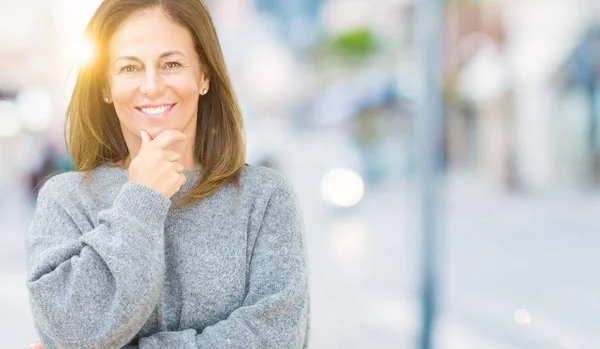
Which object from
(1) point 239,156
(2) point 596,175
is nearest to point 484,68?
(2) point 596,175

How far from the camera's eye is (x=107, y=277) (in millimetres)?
1278

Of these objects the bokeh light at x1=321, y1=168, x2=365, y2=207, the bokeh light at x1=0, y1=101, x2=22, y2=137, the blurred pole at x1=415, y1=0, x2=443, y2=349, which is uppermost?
the blurred pole at x1=415, y1=0, x2=443, y2=349

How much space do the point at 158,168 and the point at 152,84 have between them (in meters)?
0.14

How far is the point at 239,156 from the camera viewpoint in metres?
1.49

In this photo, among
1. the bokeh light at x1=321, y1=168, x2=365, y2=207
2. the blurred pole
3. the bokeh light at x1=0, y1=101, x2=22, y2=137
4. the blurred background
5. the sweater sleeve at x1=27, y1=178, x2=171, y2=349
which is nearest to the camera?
the sweater sleeve at x1=27, y1=178, x2=171, y2=349

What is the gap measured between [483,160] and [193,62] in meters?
24.8

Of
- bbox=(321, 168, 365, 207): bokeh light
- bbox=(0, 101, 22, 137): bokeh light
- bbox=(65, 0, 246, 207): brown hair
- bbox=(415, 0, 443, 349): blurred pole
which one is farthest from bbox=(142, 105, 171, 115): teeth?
bbox=(0, 101, 22, 137): bokeh light

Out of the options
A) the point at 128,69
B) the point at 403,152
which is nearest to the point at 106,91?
the point at 128,69

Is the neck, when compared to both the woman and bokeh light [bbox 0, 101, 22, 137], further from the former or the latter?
bokeh light [bbox 0, 101, 22, 137]

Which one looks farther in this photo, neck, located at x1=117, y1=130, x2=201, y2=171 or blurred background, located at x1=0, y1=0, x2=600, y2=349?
blurred background, located at x1=0, y1=0, x2=600, y2=349

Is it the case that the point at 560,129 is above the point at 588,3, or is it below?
below

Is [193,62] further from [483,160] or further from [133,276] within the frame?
[483,160]

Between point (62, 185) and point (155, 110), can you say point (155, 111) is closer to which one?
point (155, 110)

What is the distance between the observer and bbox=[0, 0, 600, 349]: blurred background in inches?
213
